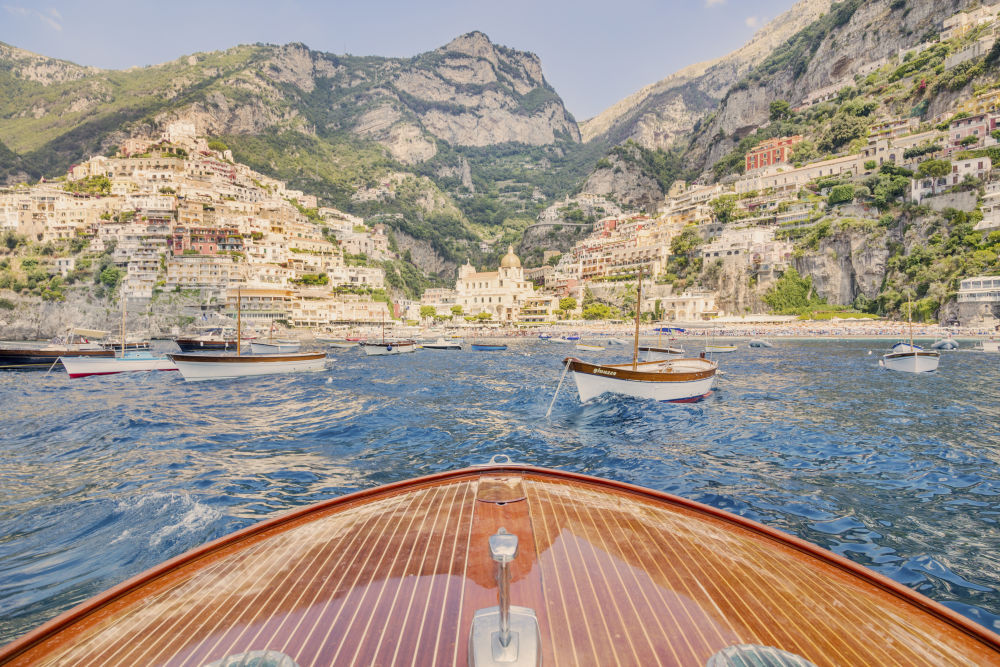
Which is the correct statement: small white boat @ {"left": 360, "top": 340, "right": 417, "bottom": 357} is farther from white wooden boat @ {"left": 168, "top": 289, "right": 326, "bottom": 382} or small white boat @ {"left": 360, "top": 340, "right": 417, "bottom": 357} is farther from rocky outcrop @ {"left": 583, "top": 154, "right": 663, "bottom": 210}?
rocky outcrop @ {"left": 583, "top": 154, "right": 663, "bottom": 210}

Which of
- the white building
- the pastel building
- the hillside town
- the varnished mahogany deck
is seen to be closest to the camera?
the varnished mahogany deck

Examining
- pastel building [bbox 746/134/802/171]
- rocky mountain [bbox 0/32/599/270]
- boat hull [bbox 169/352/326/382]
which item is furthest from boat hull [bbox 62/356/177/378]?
rocky mountain [bbox 0/32/599/270]

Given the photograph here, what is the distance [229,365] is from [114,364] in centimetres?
754

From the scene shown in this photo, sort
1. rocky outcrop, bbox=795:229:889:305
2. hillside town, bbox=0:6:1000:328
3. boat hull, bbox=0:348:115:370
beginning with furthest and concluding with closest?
hillside town, bbox=0:6:1000:328 → rocky outcrop, bbox=795:229:889:305 → boat hull, bbox=0:348:115:370

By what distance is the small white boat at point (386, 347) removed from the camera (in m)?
39.2

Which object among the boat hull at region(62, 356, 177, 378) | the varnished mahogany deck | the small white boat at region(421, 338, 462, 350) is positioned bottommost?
the small white boat at region(421, 338, 462, 350)

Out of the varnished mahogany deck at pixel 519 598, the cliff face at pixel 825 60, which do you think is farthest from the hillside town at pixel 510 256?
the varnished mahogany deck at pixel 519 598

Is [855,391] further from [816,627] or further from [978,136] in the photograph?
[978,136]

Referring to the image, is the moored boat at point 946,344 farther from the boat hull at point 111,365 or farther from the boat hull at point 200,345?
the boat hull at point 200,345

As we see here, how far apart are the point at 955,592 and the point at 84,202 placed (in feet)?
369

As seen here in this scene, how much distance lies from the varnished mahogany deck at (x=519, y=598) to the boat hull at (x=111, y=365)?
84.9ft

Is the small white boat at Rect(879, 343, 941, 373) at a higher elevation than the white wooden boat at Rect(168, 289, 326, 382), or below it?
higher

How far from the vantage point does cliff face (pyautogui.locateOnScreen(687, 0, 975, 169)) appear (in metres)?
80.6

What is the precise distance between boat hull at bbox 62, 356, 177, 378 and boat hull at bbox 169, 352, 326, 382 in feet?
13.1
